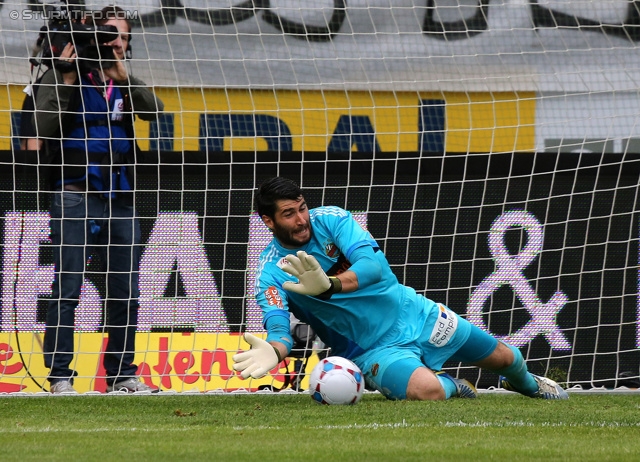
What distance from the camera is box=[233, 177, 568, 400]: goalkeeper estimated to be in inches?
223

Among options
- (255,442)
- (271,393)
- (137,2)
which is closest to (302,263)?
(255,442)

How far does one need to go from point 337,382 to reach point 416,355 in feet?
2.07

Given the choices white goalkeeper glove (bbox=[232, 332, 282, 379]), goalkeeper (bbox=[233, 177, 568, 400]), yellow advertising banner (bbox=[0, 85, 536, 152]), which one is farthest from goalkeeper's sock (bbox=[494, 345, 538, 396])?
yellow advertising banner (bbox=[0, 85, 536, 152])

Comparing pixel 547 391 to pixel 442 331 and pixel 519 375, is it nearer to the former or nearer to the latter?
pixel 519 375

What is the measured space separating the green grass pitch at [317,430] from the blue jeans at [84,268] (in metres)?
0.89

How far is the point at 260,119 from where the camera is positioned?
32.5 feet

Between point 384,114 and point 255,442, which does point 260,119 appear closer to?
point 384,114

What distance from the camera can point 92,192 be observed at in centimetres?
712

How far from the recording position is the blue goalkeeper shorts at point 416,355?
577cm

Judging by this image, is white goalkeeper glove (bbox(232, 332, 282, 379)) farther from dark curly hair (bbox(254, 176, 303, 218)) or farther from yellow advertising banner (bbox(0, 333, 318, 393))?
yellow advertising banner (bbox(0, 333, 318, 393))

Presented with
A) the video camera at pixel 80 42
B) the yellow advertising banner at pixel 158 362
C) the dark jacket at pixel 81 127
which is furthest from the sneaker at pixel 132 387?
the video camera at pixel 80 42

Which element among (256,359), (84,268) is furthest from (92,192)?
(256,359)

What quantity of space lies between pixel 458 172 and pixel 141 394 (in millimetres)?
2845

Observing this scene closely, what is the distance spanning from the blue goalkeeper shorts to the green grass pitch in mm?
166
